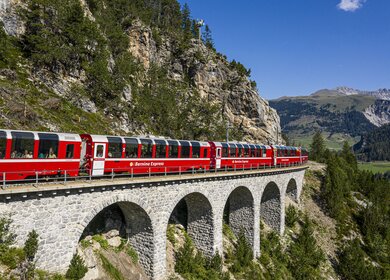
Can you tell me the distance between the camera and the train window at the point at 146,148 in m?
24.1

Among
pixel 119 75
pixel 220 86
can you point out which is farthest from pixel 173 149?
pixel 220 86

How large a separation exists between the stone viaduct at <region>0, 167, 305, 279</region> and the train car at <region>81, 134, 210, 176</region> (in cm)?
182

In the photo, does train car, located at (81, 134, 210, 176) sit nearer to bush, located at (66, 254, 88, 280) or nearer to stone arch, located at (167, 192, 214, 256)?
stone arch, located at (167, 192, 214, 256)

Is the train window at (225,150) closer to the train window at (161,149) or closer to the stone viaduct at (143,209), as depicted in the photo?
the stone viaduct at (143,209)

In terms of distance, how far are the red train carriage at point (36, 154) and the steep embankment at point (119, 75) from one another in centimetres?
1392

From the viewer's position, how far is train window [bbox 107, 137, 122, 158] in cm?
2195

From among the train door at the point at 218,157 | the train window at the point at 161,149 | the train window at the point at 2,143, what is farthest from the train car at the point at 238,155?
the train window at the point at 2,143

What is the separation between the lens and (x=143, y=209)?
69.6 ft

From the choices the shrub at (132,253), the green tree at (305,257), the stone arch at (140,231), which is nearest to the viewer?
the stone arch at (140,231)

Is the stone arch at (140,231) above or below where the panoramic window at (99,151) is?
below

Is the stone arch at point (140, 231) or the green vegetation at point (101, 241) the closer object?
the green vegetation at point (101, 241)

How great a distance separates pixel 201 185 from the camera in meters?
26.6

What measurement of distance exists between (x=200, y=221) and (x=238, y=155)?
10758 millimetres

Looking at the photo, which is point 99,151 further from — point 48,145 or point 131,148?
point 48,145
